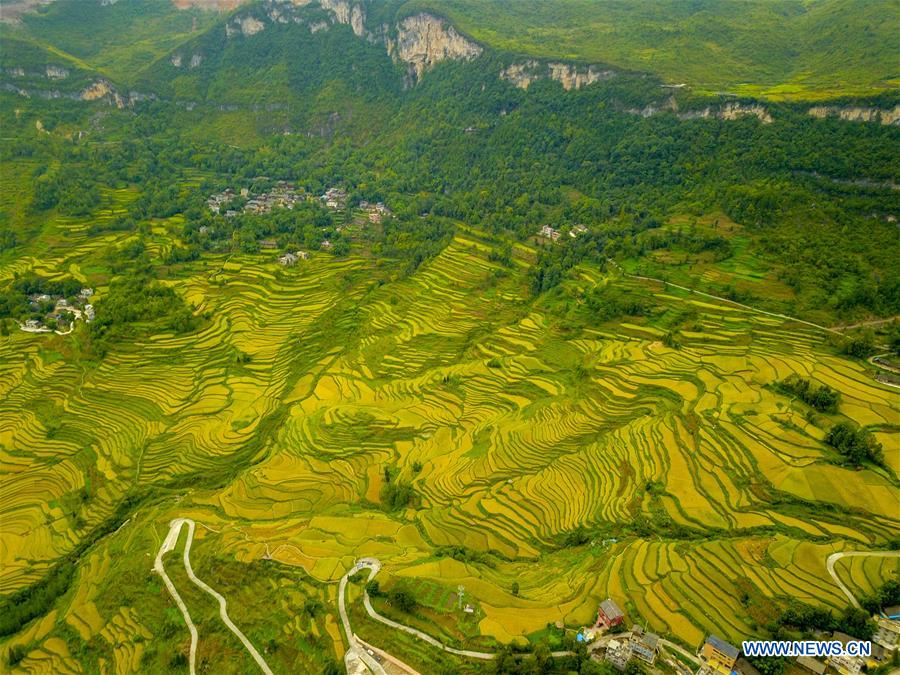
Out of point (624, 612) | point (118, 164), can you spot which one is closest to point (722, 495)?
point (624, 612)

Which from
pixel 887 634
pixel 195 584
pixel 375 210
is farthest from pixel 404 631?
pixel 375 210

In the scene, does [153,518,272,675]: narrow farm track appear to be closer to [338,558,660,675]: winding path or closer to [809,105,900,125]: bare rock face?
[338,558,660,675]: winding path

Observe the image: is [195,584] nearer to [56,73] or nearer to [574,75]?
[574,75]

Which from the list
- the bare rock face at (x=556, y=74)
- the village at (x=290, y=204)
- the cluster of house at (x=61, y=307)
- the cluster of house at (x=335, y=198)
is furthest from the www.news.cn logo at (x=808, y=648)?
the bare rock face at (x=556, y=74)

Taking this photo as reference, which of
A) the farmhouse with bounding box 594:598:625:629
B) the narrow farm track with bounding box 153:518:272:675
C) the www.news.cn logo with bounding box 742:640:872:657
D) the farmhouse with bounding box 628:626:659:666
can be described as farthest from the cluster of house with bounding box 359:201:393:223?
the www.news.cn logo with bounding box 742:640:872:657

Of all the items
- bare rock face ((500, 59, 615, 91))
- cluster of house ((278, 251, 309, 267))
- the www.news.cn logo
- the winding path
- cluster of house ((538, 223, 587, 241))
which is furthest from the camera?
bare rock face ((500, 59, 615, 91))

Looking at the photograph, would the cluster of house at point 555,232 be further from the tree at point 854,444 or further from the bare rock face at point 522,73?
the tree at point 854,444
